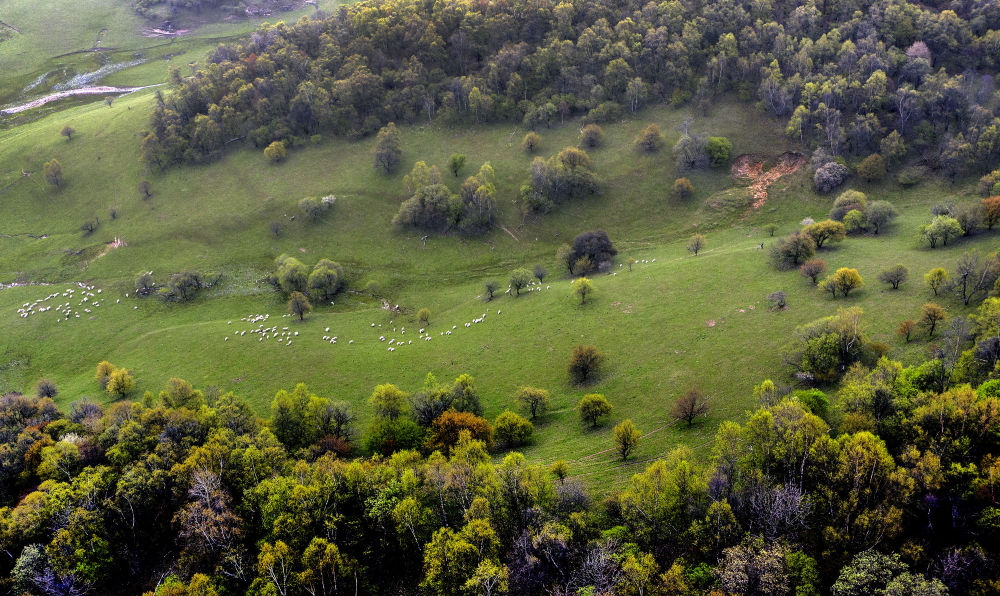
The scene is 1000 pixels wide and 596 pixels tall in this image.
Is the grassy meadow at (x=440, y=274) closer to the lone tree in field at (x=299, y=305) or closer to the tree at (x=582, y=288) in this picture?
the lone tree in field at (x=299, y=305)

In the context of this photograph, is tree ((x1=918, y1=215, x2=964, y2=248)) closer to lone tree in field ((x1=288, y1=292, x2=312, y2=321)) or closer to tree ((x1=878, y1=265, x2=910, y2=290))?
tree ((x1=878, y1=265, x2=910, y2=290))

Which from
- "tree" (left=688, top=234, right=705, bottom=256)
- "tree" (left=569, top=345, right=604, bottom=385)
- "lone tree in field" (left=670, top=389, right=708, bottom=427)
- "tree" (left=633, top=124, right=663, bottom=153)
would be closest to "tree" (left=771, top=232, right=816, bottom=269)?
"tree" (left=688, top=234, right=705, bottom=256)

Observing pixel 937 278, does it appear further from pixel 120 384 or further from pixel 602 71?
pixel 120 384

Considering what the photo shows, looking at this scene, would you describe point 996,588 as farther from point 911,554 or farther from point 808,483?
point 808,483

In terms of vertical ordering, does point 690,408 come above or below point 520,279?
below

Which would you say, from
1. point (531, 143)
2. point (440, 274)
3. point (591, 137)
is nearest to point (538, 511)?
point (440, 274)

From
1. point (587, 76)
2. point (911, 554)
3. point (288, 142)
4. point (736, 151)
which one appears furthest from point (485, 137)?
point (911, 554)
